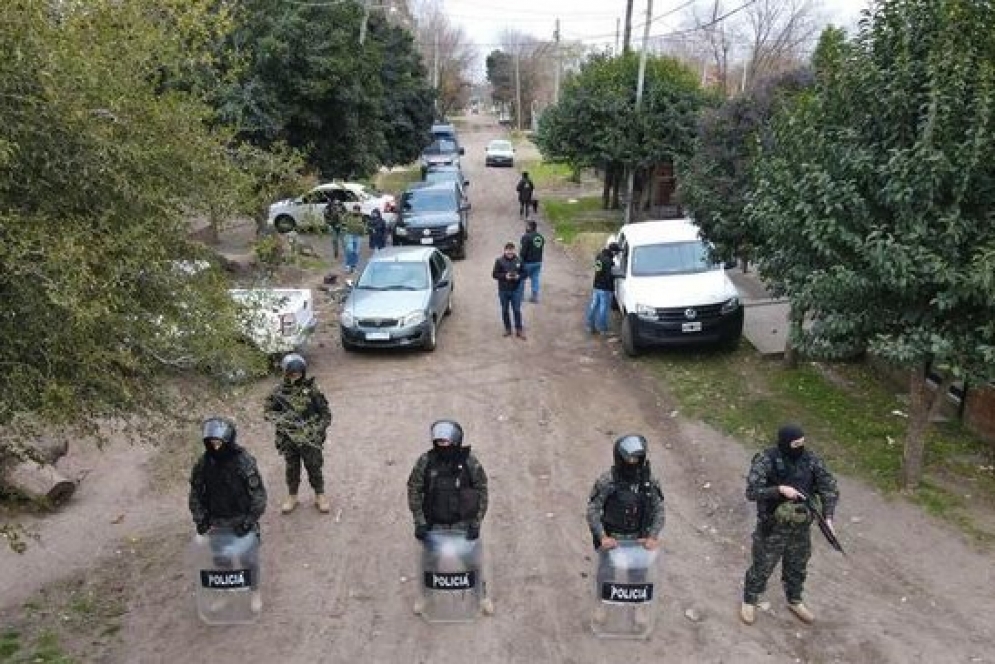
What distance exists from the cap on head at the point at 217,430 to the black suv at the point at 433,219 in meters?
15.0

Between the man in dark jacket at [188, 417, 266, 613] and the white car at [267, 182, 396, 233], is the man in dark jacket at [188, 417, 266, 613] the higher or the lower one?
the higher one

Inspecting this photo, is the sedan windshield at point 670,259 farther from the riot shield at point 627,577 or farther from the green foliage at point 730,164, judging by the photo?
the riot shield at point 627,577

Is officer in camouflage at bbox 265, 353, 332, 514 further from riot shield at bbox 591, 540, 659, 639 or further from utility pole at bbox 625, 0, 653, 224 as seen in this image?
utility pole at bbox 625, 0, 653, 224

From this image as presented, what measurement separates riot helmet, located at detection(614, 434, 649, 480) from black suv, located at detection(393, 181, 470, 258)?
15.4 metres

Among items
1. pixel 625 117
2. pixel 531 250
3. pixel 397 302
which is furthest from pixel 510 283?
pixel 625 117

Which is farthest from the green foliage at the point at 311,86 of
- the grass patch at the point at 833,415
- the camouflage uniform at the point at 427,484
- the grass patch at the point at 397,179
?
the camouflage uniform at the point at 427,484

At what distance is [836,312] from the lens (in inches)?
347

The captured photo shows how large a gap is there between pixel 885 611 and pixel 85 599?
21.1 feet

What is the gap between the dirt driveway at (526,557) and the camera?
21.3ft

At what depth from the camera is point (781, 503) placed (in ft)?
21.0

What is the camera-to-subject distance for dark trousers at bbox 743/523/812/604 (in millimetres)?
6496

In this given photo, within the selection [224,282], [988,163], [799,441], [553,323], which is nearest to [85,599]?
[224,282]

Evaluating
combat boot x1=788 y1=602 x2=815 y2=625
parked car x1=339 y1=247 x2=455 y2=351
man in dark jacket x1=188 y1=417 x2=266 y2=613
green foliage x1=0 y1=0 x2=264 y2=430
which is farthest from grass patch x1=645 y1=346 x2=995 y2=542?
green foliage x1=0 y1=0 x2=264 y2=430

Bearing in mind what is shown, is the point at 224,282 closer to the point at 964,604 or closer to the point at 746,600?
the point at 746,600
